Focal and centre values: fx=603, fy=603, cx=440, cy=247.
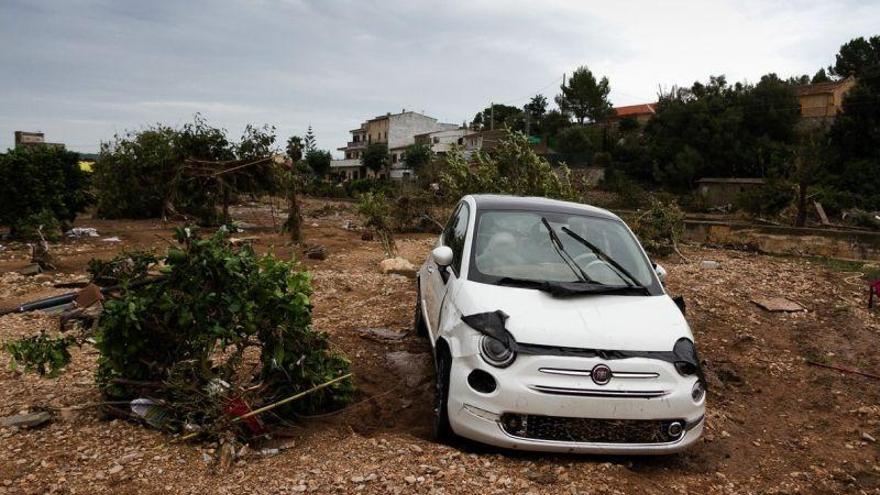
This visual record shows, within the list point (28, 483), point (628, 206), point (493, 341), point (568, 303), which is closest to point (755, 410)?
point (568, 303)

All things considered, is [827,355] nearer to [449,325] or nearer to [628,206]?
[449,325]

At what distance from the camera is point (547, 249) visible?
4.67 m

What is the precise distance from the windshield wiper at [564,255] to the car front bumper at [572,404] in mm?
984

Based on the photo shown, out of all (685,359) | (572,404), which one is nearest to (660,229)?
(685,359)

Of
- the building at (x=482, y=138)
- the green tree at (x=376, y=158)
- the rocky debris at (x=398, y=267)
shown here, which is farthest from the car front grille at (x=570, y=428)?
the green tree at (x=376, y=158)

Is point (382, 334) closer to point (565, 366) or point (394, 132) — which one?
point (565, 366)

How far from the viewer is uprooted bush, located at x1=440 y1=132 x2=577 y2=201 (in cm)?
1309

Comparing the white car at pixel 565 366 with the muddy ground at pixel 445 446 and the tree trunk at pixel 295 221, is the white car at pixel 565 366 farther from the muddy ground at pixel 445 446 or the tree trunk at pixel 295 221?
the tree trunk at pixel 295 221

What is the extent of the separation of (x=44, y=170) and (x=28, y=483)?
1383 centimetres

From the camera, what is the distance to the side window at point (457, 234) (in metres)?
4.73

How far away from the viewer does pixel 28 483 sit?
307cm

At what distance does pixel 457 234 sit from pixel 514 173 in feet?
28.0

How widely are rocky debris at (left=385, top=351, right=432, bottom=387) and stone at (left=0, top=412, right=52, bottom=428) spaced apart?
2.61 meters

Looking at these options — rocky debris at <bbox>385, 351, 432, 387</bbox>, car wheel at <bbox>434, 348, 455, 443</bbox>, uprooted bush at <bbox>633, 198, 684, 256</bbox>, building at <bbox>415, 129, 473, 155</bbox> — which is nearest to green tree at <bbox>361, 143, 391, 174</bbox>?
building at <bbox>415, 129, 473, 155</bbox>
